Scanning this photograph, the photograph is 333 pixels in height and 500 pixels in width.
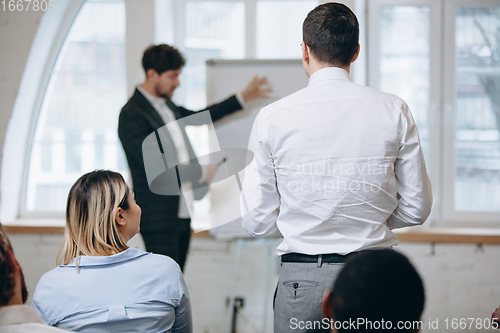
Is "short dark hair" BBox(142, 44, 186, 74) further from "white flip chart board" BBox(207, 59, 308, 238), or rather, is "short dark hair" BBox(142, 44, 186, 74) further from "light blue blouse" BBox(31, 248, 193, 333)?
"light blue blouse" BBox(31, 248, 193, 333)

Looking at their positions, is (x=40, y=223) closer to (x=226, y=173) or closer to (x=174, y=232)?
(x=174, y=232)

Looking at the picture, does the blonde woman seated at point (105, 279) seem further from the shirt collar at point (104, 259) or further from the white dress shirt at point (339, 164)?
the white dress shirt at point (339, 164)

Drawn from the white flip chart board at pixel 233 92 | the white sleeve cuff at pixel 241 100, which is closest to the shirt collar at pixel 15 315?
the white flip chart board at pixel 233 92

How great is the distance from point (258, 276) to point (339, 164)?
1707mm

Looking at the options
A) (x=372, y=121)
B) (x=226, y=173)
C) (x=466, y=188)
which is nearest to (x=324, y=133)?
(x=372, y=121)

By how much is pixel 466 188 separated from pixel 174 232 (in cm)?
194

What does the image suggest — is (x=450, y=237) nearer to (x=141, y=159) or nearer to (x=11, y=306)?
(x=141, y=159)

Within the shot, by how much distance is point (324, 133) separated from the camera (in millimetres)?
1005

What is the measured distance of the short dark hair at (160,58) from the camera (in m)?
2.05

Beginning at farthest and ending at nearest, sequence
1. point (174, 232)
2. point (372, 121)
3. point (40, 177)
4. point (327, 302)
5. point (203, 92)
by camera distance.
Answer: point (40, 177)
point (203, 92)
point (174, 232)
point (372, 121)
point (327, 302)

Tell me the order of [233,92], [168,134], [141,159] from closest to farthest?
[141,159], [168,134], [233,92]

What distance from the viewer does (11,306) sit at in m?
0.65

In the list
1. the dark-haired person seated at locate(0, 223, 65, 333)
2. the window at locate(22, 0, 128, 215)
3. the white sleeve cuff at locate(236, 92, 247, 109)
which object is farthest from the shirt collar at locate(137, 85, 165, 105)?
the dark-haired person seated at locate(0, 223, 65, 333)

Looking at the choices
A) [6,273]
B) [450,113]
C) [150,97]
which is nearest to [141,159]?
[150,97]
